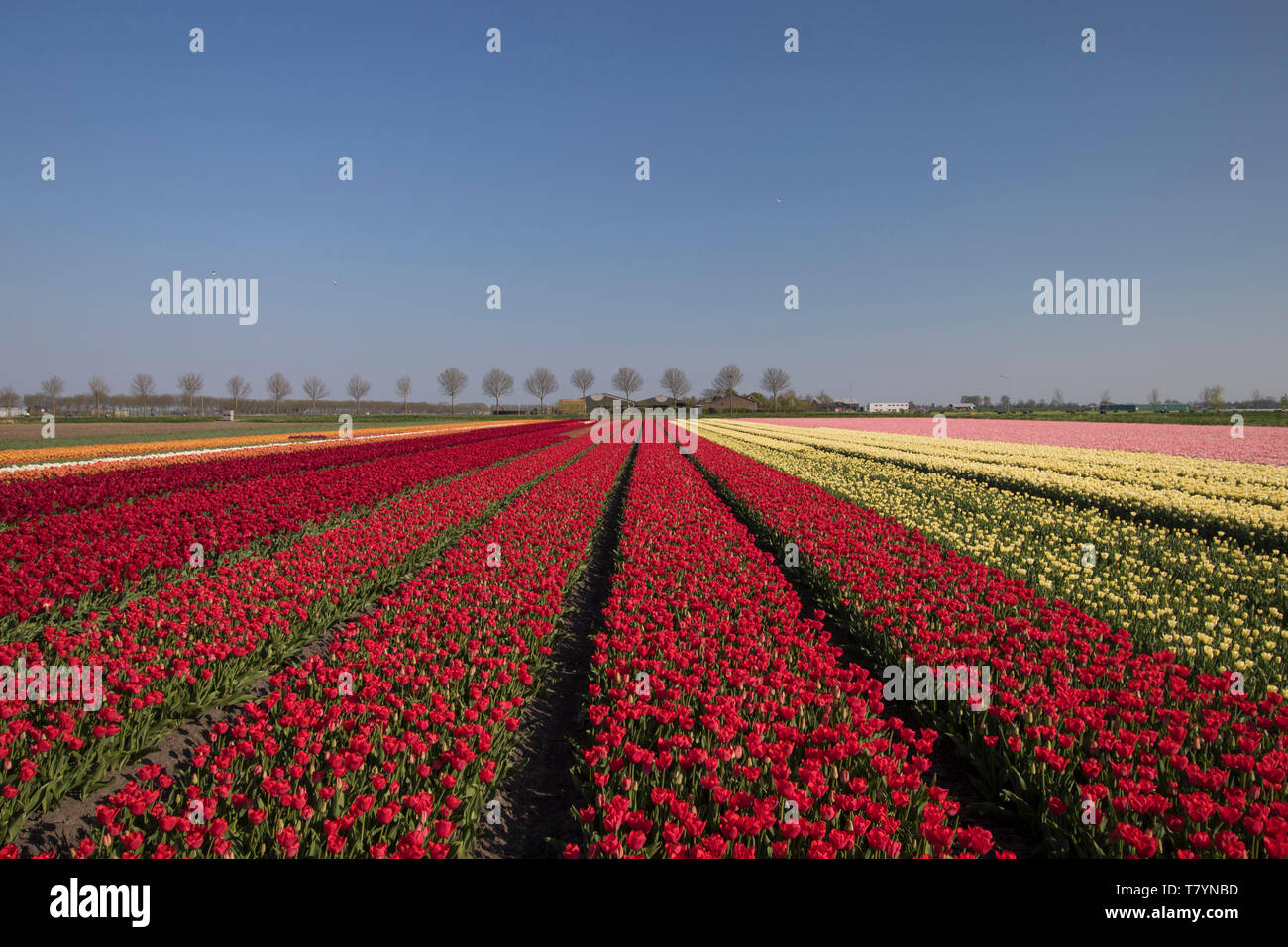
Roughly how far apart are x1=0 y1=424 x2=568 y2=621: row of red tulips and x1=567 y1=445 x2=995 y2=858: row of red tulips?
5975mm

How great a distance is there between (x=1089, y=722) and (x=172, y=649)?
22.6 feet

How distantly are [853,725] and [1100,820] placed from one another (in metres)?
1.32

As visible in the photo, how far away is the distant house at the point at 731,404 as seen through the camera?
130750 mm

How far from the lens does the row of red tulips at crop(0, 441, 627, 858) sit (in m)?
2.83

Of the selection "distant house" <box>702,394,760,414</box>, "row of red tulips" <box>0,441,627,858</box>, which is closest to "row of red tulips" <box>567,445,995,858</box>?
"row of red tulips" <box>0,441,627,858</box>

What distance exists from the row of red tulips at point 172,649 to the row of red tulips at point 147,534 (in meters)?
0.68

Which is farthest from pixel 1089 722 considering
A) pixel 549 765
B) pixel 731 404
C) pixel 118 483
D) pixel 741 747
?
pixel 731 404

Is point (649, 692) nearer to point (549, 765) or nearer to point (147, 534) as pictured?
point (549, 765)

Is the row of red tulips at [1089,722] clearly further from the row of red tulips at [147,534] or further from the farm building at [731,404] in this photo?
the farm building at [731,404]

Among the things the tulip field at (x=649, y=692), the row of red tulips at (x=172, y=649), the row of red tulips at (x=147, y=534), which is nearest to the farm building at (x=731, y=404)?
the row of red tulips at (x=147, y=534)

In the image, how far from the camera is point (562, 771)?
4.28m

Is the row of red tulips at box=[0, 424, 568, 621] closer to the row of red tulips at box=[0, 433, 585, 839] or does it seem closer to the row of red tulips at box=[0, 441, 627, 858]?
the row of red tulips at box=[0, 433, 585, 839]
